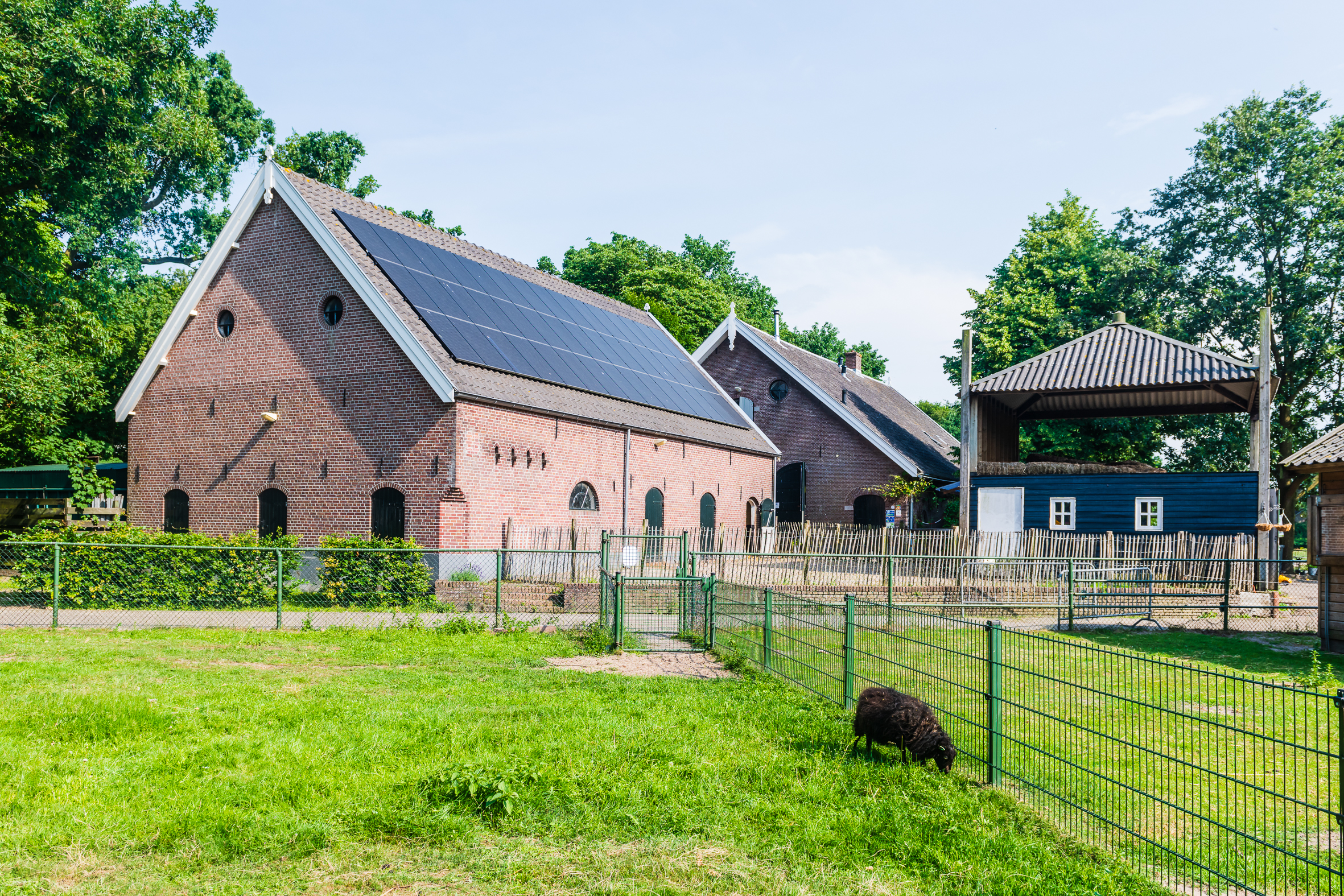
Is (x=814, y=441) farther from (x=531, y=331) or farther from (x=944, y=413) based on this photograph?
(x=944, y=413)

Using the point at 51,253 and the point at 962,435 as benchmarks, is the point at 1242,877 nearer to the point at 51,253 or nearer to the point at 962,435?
the point at 962,435

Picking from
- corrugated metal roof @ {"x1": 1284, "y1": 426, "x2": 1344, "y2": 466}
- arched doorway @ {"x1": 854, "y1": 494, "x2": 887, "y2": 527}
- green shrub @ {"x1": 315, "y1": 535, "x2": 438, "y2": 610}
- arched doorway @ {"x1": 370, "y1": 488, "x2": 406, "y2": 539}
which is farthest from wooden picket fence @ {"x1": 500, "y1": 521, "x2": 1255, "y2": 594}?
arched doorway @ {"x1": 854, "y1": 494, "x2": 887, "y2": 527}

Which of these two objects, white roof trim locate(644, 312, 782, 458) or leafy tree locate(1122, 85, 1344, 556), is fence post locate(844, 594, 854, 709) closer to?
white roof trim locate(644, 312, 782, 458)

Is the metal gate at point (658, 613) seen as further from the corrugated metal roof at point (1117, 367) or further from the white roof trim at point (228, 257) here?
the corrugated metal roof at point (1117, 367)

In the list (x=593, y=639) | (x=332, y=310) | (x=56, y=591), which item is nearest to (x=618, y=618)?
(x=593, y=639)

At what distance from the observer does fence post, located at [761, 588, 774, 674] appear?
11.0 m

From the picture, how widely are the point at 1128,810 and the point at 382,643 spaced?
10.6 m

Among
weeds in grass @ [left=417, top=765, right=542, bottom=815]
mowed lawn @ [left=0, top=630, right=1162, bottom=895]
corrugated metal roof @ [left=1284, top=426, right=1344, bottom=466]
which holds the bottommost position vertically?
mowed lawn @ [left=0, top=630, right=1162, bottom=895]

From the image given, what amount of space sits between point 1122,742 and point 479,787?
155 inches

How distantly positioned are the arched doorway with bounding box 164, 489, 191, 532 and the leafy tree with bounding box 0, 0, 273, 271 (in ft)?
24.3

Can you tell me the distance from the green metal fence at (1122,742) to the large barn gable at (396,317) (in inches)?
457

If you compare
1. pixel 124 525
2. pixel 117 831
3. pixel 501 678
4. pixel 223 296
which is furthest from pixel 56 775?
pixel 223 296

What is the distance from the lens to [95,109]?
22.1 m

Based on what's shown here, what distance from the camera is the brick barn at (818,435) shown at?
3425 centimetres
